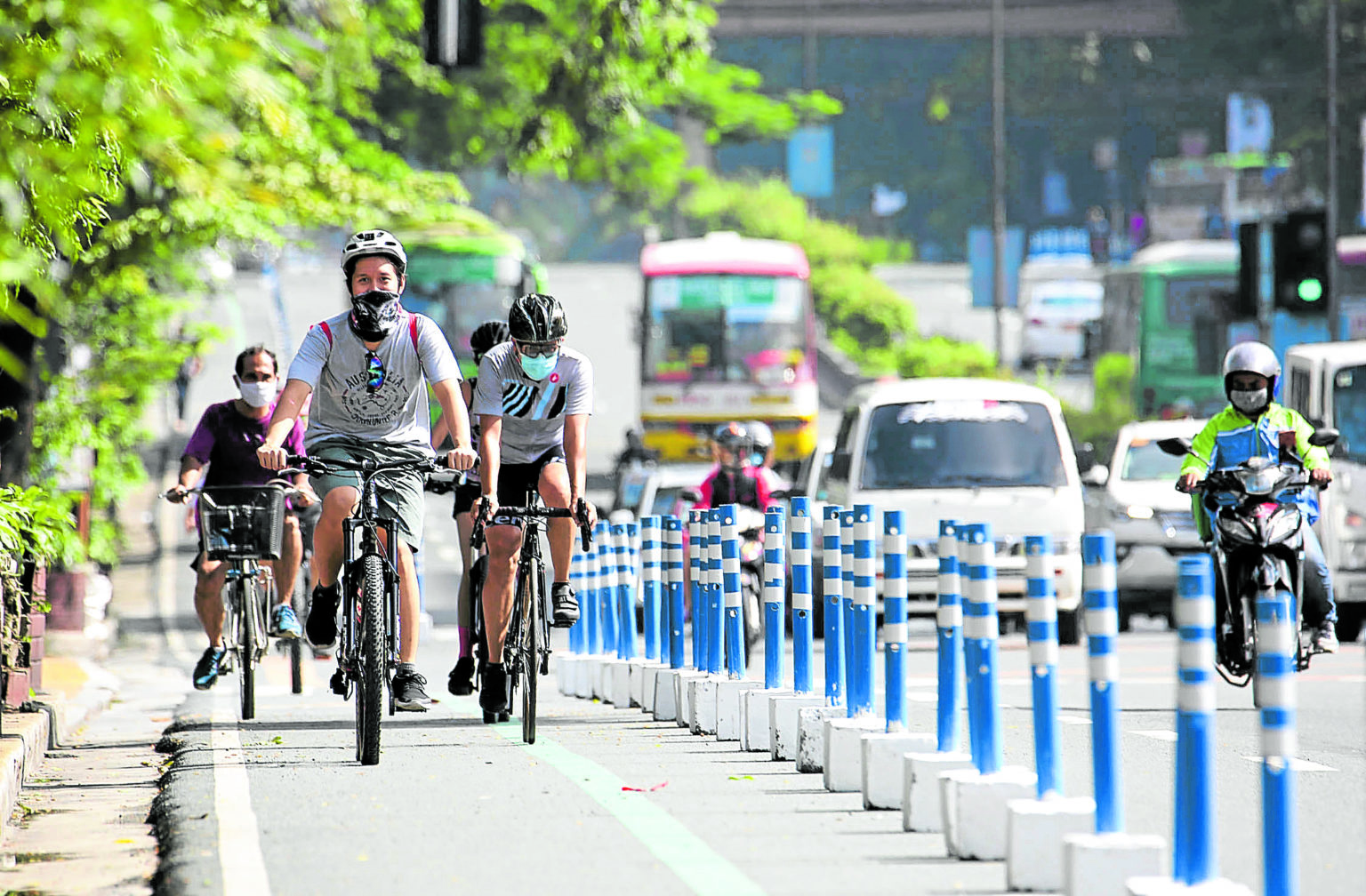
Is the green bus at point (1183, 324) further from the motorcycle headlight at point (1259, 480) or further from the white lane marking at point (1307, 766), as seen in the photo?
the white lane marking at point (1307, 766)

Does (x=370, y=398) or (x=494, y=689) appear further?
(x=494, y=689)

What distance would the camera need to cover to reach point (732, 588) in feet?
34.2

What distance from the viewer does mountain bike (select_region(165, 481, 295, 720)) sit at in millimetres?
11516

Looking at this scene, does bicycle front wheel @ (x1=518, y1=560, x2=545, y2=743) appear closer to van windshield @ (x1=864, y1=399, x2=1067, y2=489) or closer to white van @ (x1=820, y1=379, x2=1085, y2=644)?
white van @ (x1=820, y1=379, x2=1085, y2=644)

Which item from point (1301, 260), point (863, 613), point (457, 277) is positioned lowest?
point (863, 613)

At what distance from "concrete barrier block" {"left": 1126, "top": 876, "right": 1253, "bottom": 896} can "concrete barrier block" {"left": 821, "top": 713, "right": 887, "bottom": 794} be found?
2.83 metres

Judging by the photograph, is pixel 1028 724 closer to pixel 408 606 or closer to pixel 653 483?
pixel 408 606

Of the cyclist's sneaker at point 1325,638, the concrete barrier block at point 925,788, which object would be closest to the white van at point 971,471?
the cyclist's sneaker at point 1325,638

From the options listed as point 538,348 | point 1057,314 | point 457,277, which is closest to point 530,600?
point 538,348

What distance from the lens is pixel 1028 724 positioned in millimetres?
11406

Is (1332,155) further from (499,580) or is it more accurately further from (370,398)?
(370,398)

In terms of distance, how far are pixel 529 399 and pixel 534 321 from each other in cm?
32

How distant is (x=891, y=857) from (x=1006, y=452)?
39.7ft

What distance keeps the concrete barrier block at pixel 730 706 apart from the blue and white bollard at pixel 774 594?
13.6 inches
